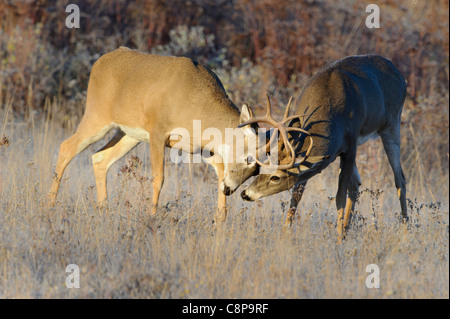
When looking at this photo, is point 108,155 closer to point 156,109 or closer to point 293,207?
point 156,109

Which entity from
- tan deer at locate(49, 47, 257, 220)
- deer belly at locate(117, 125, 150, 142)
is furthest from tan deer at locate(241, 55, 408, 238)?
deer belly at locate(117, 125, 150, 142)

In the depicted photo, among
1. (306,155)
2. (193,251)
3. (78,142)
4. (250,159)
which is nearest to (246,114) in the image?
(250,159)

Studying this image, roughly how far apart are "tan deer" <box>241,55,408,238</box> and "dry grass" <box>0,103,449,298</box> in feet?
1.19

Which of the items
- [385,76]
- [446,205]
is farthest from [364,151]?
[385,76]

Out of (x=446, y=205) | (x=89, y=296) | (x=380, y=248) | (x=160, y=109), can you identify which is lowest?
(x=89, y=296)

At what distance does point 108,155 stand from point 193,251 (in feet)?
8.95

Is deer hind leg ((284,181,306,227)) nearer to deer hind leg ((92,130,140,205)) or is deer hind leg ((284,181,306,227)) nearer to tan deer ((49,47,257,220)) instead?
tan deer ((49,47,257,220))

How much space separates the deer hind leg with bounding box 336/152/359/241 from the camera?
21.7 feet

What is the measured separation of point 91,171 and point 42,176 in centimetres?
119

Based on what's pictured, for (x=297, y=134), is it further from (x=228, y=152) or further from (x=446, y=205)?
(x=446, y=205)

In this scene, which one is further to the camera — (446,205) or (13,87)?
(13,87)

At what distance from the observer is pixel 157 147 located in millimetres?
7016

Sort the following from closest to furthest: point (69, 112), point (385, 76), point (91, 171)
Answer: point (385, 76)
point (91, 171)
point (69, 112)

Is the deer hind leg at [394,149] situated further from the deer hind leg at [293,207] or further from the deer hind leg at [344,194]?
the deer hind leg at [293,207]
